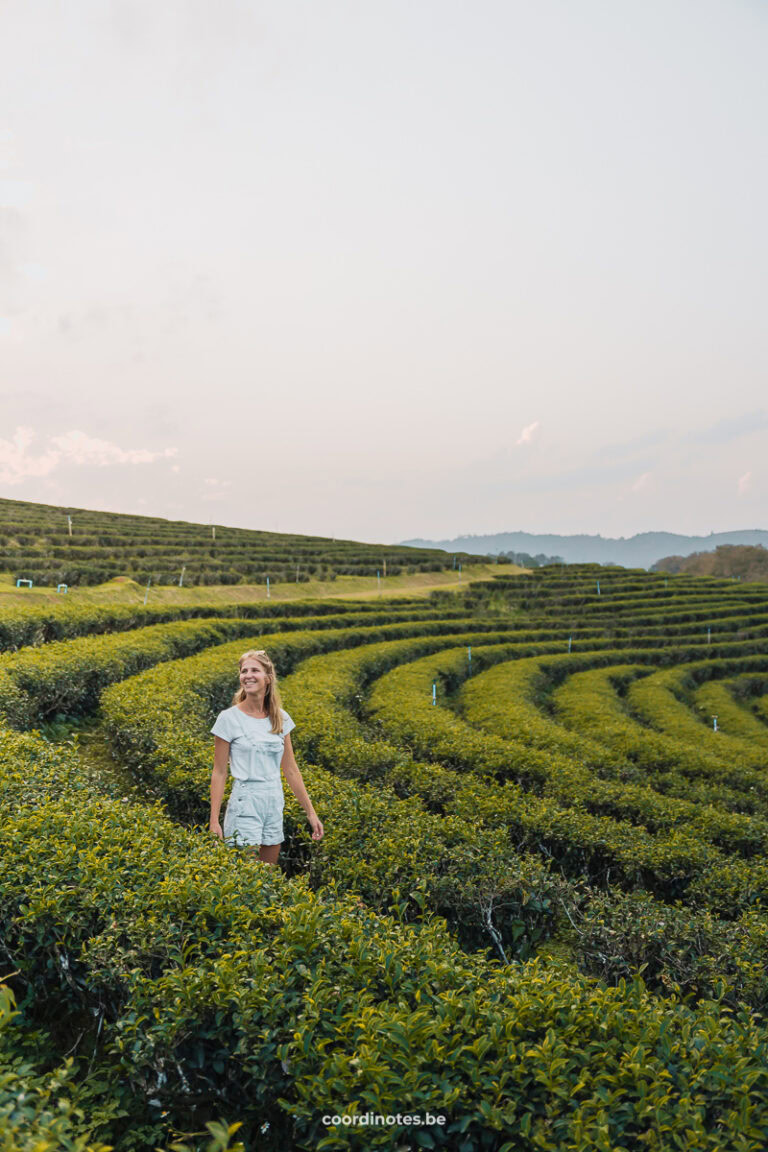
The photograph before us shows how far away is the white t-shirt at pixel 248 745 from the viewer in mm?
5770

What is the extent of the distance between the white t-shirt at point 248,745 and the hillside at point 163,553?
96.0ft

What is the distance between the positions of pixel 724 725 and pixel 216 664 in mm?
18350

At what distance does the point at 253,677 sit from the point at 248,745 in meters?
0.56

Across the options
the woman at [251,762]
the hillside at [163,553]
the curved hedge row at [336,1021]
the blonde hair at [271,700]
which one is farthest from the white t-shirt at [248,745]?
the hillside at [163,553]

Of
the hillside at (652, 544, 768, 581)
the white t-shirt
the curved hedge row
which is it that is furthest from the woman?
the hillside at (652, 544, 768, 581)

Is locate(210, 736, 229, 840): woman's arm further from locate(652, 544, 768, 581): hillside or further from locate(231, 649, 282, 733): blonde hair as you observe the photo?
locate(652, 544, 768, 581): hillside

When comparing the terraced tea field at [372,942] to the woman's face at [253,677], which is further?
the woman's face at [253,677]

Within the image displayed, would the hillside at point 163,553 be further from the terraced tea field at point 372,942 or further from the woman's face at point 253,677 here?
the woman's face at point 253,677

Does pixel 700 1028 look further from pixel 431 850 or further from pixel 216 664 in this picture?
pixel 216 664

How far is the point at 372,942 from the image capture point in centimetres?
412

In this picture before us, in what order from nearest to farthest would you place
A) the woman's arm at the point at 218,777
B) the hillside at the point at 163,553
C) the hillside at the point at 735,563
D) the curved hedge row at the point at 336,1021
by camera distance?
the curved hedge row at the point at 336,1021 < the woman's arm at the point at 218,777 < the hillside at the point at 163,553 < the hillside at the point at 735,563

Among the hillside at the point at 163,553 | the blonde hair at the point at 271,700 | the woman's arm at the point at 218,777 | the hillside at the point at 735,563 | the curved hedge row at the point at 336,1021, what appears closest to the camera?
the curved hedge row at the point at 336,1021

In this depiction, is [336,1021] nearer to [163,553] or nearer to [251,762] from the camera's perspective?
[251,762]

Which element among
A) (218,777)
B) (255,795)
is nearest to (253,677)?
(218,777)
